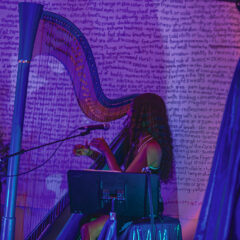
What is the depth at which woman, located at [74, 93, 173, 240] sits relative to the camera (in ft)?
7.31

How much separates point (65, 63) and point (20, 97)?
1.49 feet

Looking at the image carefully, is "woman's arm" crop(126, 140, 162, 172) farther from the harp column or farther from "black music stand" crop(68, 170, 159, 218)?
the harp column

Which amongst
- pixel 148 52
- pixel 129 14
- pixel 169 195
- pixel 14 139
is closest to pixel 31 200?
pixel 14 139

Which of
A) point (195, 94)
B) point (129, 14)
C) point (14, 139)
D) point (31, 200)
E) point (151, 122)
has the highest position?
point (129, 14)

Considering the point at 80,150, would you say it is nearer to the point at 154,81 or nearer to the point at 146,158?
the point at 146,158

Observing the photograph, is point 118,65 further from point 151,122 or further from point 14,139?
point 14,139

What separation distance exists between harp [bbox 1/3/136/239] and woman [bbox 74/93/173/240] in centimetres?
12

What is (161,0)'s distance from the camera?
2.88 m

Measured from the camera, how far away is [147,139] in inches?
91.4

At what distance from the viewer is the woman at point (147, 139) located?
2229 millimetres

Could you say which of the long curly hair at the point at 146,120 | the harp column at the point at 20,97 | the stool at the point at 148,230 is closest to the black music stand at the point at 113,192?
the stool at the point at 148,230

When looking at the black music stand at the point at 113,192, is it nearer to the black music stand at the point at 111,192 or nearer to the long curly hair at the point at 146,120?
the black music stand at the point at 111,192

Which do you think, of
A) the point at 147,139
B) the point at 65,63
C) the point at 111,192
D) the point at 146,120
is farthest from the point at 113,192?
the point at 65,63

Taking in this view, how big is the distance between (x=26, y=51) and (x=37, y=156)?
3.16 feet
